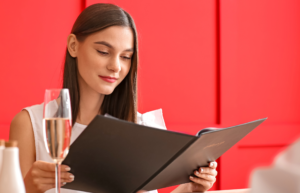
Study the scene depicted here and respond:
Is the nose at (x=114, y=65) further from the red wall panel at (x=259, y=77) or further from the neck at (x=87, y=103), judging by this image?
the red wall panel at (x=259, y=77)

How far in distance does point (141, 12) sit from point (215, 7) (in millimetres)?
637

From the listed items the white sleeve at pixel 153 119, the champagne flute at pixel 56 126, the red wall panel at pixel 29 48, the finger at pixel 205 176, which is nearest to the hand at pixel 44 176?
the champagne flute at pixel 56 126

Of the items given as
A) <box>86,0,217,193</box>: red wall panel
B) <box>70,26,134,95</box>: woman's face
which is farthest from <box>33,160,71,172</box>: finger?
<box>86,0,217,193</box>: red wall panel

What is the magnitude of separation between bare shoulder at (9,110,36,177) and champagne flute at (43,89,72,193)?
0.68m

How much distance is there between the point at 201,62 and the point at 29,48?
50.4 inches

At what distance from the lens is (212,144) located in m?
0.95

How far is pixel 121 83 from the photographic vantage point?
1606 mm

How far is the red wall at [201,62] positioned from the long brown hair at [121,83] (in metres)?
0.63

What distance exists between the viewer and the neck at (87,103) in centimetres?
154

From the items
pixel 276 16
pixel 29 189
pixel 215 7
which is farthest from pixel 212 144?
pixel 276 16

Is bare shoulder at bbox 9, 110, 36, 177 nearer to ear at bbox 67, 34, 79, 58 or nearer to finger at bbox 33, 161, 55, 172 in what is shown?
ear at bbox 67, 34, 79, 58

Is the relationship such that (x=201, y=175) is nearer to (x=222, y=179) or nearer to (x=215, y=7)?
(x=222, y=179)

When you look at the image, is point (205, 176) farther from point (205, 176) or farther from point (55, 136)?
point (55, 136)

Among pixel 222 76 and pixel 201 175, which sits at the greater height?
pixel 222 76
